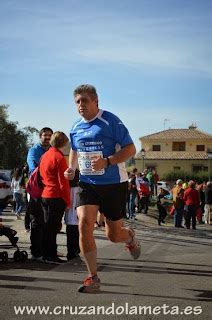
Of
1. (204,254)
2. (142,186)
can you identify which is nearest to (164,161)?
(142,186)

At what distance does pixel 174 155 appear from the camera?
86812mm

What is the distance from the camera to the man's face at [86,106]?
5.80m

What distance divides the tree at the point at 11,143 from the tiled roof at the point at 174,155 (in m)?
23.2

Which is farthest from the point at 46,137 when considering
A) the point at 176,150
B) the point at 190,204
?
the point at 176,150

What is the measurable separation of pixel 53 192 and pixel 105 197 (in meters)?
2.25

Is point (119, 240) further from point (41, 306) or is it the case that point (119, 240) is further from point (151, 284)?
point (41, 306)

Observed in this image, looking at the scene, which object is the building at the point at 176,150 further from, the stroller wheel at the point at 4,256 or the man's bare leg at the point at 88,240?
the man's bare leg at the point at 88,240

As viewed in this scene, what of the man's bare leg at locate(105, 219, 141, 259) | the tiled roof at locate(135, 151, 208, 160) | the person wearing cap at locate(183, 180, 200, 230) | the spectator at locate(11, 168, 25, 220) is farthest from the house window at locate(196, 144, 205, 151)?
the man's bare leg at locate(105, 219, 141, 259)

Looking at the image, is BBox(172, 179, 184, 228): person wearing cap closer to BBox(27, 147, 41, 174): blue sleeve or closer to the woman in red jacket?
BBox(27, 147, 41, 174): blue sleeve

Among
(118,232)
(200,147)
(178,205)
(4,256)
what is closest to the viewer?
(118,232)

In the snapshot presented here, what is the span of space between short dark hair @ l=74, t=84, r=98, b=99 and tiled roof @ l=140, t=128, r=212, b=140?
8307cm

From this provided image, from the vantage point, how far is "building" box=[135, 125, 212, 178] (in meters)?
84.5

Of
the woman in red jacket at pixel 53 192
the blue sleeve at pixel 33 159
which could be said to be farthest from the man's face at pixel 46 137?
the woman in red jacket at pixel 53 192

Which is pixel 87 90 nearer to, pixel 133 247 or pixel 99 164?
pixel 99 164
